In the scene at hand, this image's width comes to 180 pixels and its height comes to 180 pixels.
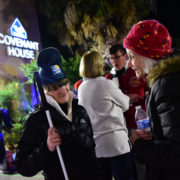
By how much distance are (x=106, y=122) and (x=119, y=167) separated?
48 centimetres

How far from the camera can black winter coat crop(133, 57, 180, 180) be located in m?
1.08

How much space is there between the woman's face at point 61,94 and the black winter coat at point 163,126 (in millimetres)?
708

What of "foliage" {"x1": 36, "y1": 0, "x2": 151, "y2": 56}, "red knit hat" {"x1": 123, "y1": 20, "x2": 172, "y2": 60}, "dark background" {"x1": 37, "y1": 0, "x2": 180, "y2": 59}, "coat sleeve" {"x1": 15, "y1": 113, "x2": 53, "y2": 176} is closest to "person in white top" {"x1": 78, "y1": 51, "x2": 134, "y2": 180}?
"coat sleeve" {"x1": 15, "y1": 113, "x2": 53, "y2": 176}

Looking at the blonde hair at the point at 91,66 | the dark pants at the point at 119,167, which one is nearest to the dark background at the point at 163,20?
the blonde hair at the point at 91,66

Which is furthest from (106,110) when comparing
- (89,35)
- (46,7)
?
(46,7)

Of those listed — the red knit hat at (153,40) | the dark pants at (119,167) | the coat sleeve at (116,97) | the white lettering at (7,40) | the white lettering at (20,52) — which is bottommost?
the dark pants at (119,167)

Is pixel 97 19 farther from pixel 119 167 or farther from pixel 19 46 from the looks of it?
pixel 119 167

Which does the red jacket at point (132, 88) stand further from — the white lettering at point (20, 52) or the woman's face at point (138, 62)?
the white lettering at point (20, 52)

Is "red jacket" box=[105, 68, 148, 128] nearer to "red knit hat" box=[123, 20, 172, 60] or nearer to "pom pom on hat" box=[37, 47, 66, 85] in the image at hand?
"pom pom on hat" box=[37, 47, 66, 85]

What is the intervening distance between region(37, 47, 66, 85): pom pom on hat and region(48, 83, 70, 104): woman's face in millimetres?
80

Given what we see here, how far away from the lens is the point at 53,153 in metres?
1.57

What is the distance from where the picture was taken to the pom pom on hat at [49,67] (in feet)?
5.56

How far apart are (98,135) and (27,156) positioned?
3.15 ft

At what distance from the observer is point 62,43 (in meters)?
10.2
